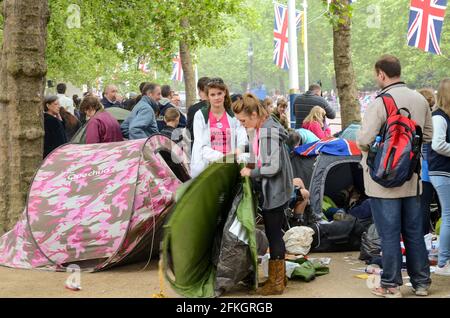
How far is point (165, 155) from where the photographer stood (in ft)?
29.7

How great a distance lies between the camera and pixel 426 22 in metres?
17.1

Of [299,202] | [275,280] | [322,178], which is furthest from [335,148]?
[275,280]

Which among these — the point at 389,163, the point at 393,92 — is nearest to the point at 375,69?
the point at 393,92

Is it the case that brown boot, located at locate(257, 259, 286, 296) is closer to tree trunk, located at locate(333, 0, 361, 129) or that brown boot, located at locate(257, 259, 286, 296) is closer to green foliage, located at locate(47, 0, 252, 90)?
tree trunk, located at locate(333, 0, 361, 129)

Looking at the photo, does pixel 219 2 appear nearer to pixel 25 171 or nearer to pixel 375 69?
pixel 25 171

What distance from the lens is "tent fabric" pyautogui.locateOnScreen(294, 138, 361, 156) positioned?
367 inches

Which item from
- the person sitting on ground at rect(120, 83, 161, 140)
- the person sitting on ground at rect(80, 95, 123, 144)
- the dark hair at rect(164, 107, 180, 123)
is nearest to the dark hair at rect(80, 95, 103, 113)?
the person sitting on ground at rect(80, 95, 123, 144)

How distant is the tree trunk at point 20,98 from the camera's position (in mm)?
9242

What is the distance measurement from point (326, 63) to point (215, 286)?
6818 cm

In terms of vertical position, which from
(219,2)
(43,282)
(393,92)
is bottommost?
(43,282)

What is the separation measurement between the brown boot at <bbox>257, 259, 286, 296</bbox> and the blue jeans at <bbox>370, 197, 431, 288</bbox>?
34.6 inches

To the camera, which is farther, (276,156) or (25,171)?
(25,171)

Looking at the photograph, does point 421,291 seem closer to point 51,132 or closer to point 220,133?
point 220,133

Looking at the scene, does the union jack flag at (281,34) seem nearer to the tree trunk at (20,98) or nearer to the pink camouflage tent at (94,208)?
the tree trunk at (20,98)
